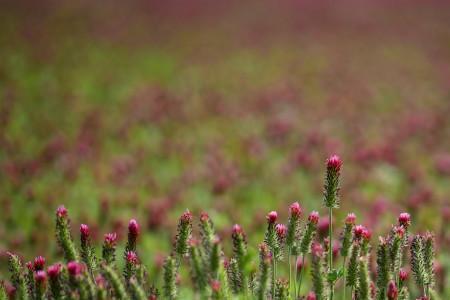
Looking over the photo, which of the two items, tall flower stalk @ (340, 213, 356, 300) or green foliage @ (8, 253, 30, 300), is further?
tall flower stalk @ (340, 213, 356, 300)

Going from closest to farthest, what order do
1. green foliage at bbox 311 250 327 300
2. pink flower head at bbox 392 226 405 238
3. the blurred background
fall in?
green foliage at bbox 311 250 327 300 → pink flower head at bbox 392 226 405 238 → the blurred background

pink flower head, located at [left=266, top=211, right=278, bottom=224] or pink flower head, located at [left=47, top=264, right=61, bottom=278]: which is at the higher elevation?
pink flower head, located at [left=266, top=211, right=278, bottom=224]

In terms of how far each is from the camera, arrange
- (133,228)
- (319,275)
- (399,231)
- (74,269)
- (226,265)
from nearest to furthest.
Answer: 1. (74,269)
2. (319,275)
3. (399,231)
4. (133,228)
5. (226,265)

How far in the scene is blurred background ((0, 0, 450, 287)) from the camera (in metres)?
7.16

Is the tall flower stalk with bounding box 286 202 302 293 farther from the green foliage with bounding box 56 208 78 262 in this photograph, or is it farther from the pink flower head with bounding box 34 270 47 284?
the pink flower head with bounding box 34 270 47 284

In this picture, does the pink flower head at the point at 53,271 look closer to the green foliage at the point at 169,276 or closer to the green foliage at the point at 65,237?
the green foliage at the point at 65,237

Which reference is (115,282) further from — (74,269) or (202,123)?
(202,123)

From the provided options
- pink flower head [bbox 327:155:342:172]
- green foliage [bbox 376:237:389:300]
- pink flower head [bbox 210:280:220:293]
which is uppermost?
pink flower head [bbox 327:155:342:172]

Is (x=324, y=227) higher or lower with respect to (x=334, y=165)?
higher

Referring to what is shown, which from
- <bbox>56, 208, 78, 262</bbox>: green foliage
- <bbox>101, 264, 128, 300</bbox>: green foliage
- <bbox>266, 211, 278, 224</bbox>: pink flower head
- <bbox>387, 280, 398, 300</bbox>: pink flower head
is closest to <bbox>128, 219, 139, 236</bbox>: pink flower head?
<bbox>56, 208, 78, 262</bbox>: green foliage

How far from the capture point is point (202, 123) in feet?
35.0

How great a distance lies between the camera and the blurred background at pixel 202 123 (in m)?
7.16

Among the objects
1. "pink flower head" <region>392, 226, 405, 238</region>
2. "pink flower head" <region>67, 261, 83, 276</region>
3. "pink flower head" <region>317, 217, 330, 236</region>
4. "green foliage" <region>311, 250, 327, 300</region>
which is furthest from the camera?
"pink flower head" <region>317, 217, 330, 236</region>

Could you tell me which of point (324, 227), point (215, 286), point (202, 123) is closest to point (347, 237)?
point (215, 286)
